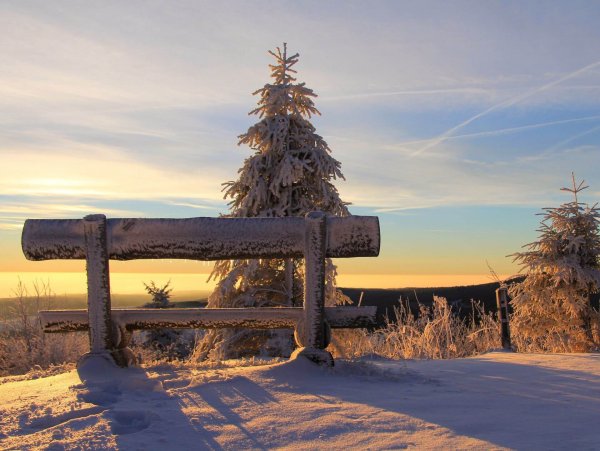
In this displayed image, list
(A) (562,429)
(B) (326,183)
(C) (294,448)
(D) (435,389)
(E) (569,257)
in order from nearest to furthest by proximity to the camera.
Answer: (C) (294,448) < (A) (562,429) < (D) (435,389) < (B) (326,183) < (E) (569,257)

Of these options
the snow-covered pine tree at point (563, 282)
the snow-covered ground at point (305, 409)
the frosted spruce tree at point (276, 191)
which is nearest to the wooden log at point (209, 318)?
the snow-covered ground at point (305, 409)

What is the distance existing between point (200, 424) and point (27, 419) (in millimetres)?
1169

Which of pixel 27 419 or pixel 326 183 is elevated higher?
pixel 326 183

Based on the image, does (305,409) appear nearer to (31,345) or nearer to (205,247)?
(205,247)

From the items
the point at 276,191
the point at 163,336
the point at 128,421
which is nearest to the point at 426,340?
the point at 276,191

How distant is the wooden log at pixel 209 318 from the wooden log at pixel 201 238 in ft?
1.83

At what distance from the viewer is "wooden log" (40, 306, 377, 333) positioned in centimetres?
509

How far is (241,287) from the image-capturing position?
11.3m

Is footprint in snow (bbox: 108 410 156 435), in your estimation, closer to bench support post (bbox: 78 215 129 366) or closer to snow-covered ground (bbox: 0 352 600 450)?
snow-covered ground (bbox: 0 352 600 450)

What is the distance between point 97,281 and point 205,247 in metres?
1.12

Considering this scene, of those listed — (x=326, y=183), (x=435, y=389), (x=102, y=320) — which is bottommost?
(x=435, y=389)

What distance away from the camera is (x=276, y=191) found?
1095 cm

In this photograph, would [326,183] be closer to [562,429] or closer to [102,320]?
[102,320]

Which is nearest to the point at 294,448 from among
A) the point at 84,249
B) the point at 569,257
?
the point at 84,249
